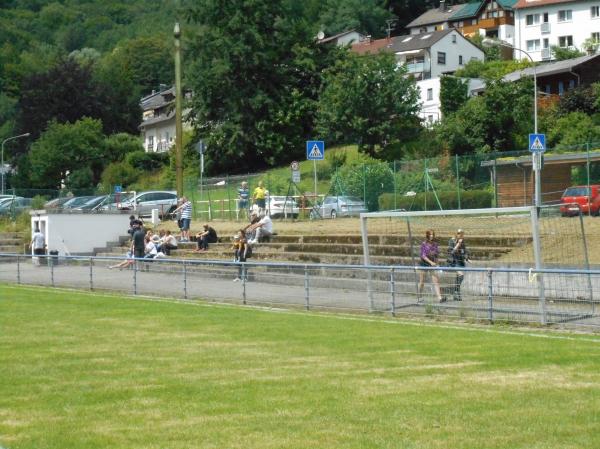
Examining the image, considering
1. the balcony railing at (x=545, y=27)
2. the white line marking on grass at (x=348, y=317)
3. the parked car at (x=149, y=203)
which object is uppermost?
the balcony railing at (x=545, y=27)

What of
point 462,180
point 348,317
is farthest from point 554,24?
point 348,317

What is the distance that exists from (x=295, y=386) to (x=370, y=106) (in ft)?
220

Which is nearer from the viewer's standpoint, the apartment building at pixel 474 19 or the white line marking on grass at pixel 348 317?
the white line marking on grass at pixel 348 317

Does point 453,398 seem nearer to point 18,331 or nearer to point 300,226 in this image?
point 18,331

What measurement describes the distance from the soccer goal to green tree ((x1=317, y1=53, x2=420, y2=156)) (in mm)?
47046

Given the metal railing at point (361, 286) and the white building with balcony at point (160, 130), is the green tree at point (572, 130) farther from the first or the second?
the white building with balcony at point (160, 130)

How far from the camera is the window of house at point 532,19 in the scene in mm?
115375

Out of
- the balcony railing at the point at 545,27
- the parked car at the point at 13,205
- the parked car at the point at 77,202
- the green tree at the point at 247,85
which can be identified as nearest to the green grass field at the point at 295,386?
the parked car at the point at 13,205

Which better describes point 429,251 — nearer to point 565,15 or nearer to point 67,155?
point 67,155

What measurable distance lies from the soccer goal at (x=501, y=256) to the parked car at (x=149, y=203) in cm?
2605

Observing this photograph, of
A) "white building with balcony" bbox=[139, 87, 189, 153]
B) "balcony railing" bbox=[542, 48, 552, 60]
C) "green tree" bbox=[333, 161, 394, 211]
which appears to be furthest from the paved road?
"balcony railing" bbox=[542, 48, 552, 60]

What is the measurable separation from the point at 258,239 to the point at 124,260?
850 cm

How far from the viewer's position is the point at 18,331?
18.7 metres

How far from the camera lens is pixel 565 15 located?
113000 mm
